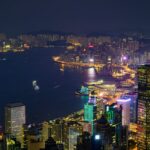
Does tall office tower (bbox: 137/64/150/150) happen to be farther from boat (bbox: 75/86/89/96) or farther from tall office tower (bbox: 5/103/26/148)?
boat (bbox: 75/86/89/96)

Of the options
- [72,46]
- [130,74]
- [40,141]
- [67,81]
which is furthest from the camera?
[72,46]

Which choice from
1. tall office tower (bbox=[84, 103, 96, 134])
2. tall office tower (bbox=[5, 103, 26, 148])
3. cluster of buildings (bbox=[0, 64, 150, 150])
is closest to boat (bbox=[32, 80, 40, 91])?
cluster of buildings (bbox=[0, 64, 150, 150])

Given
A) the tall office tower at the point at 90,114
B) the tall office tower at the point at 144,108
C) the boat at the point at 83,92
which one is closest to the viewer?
the tall office tower at the point at 144,108

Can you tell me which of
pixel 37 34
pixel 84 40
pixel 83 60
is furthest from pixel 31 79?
pixel 37 34

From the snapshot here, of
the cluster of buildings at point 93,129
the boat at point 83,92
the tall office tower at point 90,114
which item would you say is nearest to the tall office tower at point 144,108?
the cluster of buildings at point 93,129

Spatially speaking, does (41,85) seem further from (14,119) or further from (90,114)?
(14,119)

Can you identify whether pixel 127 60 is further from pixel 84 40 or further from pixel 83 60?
pixel 84 40

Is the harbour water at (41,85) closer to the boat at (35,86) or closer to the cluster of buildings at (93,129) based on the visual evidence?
the boat at (35,86)
